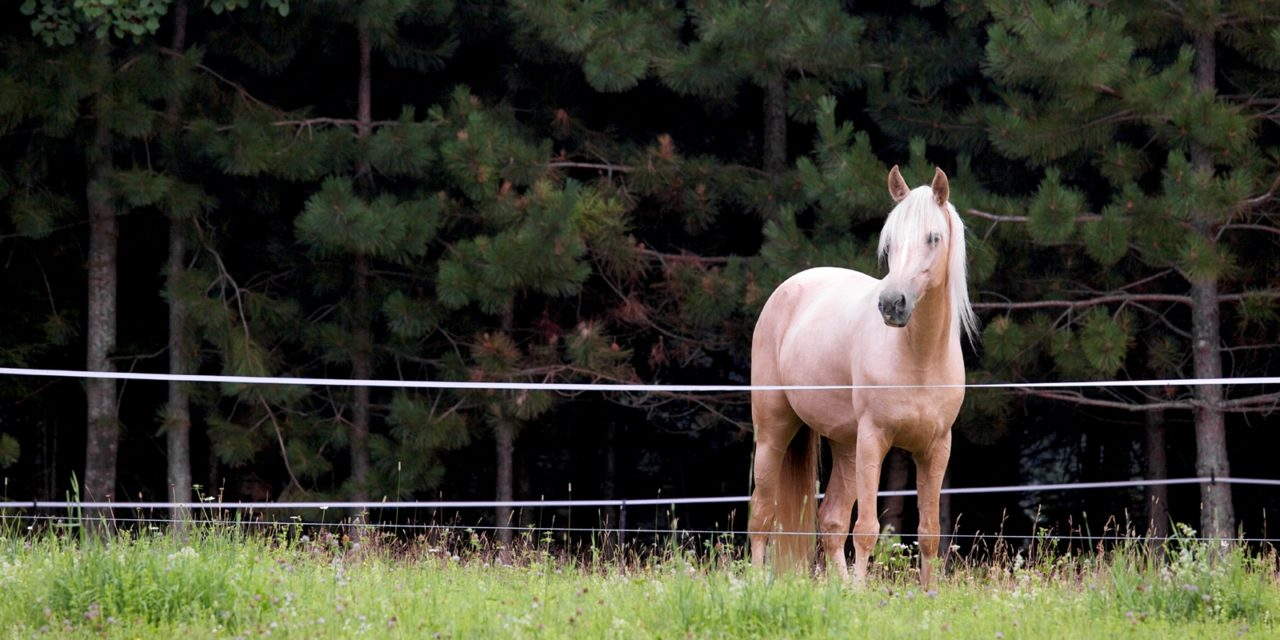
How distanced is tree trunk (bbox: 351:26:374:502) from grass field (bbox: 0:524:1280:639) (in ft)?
26.0

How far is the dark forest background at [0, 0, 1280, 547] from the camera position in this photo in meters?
11.4

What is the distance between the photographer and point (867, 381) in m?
6.70

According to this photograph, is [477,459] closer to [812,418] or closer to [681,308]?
[681,308]

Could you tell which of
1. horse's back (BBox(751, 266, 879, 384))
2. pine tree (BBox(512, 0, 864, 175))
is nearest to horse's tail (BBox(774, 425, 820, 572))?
horse's back (BBox(751, 266, 879, 384))

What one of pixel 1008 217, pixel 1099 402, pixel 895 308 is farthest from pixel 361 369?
pixel 895 308

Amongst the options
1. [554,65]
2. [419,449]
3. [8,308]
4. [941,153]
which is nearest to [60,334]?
[8,308]

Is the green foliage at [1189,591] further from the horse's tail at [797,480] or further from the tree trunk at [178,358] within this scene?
the tree trunk at [178,358]

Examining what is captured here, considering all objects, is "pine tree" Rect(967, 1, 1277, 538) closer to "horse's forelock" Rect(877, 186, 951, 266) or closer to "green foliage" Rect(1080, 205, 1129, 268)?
"green foliage" Rect(1080, 205, 1129, 268)

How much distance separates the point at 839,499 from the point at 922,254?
1.75 m

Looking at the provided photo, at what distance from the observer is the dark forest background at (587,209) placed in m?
11.4

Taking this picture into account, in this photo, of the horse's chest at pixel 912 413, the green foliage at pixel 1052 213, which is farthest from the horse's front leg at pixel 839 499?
the green foliage at pixel 1052 213

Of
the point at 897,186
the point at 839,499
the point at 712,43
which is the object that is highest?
the point at 712,43

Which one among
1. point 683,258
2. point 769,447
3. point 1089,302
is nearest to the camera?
point 769,447

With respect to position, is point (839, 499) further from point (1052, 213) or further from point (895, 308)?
point (1052, 213)
